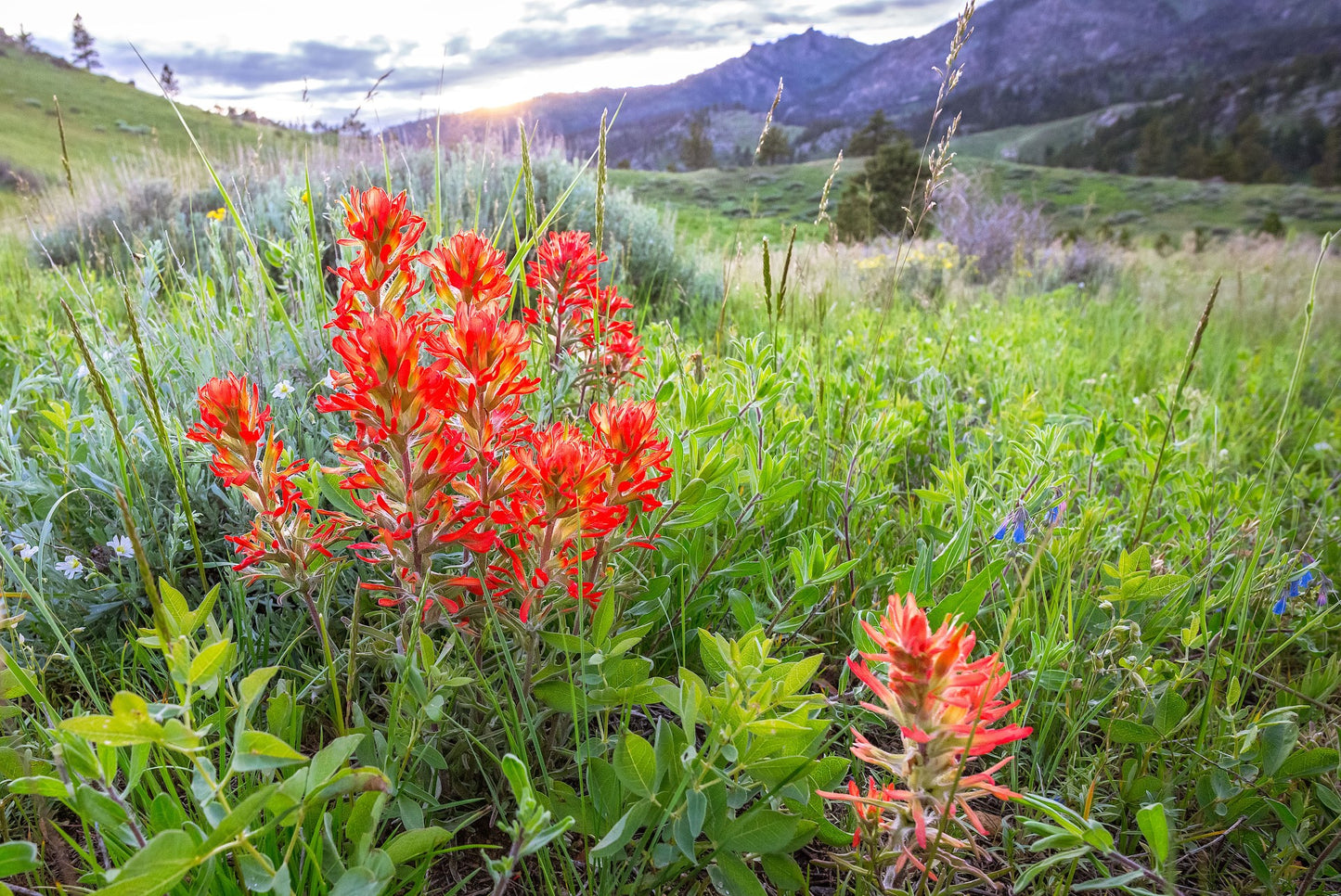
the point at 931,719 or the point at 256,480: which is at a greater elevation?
the point at 256,480

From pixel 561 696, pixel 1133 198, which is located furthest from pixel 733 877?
pixel 1133 198

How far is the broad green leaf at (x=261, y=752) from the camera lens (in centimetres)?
77

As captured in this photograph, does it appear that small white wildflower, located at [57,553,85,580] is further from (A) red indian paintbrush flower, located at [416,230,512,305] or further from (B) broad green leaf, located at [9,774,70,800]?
(A) red indian paintbrush flower, located at [416,230,512,305]

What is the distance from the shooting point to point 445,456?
98 cm

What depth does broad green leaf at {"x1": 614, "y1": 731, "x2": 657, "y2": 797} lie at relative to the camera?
3.23 feet

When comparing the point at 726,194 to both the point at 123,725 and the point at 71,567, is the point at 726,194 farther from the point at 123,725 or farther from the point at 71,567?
the point at 123,725

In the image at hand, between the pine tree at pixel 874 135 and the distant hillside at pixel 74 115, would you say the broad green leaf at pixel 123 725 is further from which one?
the distant hillside at pixel 74 115


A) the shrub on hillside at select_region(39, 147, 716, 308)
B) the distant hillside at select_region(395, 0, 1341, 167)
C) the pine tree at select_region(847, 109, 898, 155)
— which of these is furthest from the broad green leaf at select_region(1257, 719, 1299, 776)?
the distant hillside at select_region(395, 0, 1341, 167)

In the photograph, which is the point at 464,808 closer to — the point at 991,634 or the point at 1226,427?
the point at 991,634

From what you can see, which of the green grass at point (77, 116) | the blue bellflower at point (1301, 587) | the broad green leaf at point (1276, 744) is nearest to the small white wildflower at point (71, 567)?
the broad green leaf at point (1276, 744)

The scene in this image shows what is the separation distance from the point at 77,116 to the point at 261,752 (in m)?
71.8

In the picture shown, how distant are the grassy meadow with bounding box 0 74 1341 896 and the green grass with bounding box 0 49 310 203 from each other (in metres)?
46.2

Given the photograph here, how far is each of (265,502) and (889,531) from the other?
1.59 metres

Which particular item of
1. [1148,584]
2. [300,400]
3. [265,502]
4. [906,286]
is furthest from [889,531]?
[906,286]
